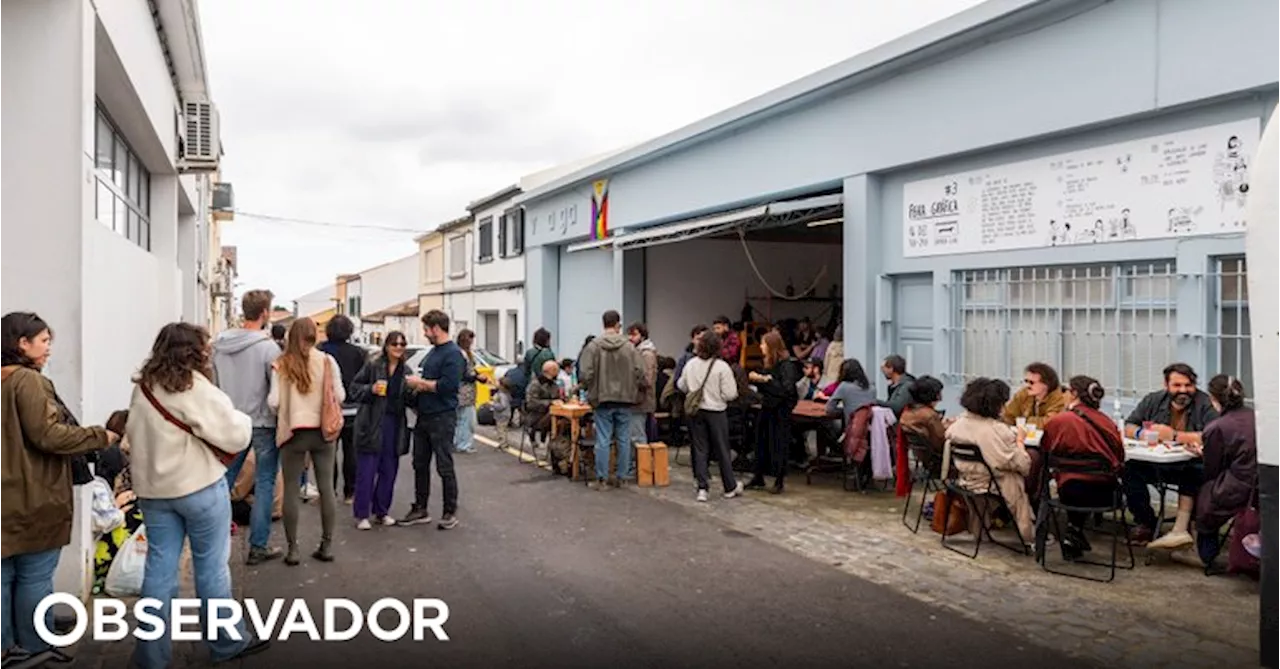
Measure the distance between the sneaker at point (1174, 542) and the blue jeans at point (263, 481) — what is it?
656 centimetres

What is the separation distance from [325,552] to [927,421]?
5.01 m

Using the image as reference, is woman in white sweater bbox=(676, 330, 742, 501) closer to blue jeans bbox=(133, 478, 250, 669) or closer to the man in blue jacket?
the man in blue jacket

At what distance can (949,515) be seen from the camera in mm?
7422

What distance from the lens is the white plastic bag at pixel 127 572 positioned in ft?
18.3

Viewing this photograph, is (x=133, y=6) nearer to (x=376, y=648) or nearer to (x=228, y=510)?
(x=228, y=510)

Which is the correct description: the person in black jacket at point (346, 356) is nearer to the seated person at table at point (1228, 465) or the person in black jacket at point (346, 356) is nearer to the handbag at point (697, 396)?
the handbag at point (697, 396)

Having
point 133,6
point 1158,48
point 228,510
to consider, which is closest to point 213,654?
point 228,510

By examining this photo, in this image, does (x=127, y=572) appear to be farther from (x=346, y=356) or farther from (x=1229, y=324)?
(x=1229, y=324)

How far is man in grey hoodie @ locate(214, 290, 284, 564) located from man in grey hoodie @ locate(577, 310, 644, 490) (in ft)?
11.9

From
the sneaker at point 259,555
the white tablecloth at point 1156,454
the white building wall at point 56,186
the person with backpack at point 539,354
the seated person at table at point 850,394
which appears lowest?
the sneaker at point 259,555

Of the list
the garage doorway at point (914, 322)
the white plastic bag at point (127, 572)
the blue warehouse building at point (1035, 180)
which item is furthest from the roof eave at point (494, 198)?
the white plastic bag at point (127, 572)

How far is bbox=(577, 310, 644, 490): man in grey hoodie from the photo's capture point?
30.8 ft

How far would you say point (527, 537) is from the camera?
7402 mm

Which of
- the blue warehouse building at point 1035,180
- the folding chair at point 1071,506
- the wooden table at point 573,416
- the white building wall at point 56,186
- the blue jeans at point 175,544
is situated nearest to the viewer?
the blue jeans at point 175,544
